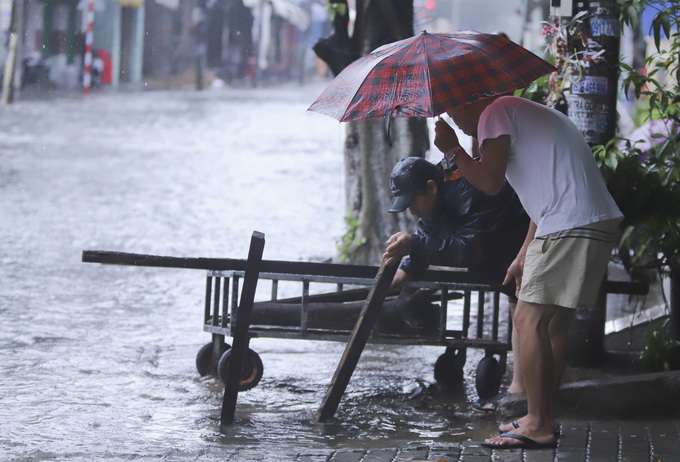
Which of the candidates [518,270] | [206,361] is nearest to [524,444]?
[518,270]

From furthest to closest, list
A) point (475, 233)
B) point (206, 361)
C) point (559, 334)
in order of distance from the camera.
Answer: point (206, 361), point (475, 233), point (559, 334)

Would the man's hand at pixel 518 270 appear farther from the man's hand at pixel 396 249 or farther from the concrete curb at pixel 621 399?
the concrete curb at pixel 621 399

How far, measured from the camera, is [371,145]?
9500 mm

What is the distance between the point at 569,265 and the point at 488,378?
58.3 inches

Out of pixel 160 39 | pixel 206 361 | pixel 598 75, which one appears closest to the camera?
pixel 598 75

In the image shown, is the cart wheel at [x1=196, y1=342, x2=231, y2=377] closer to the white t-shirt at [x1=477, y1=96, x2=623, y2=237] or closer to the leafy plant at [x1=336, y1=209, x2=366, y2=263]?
the white t-shirt at [x1=477, y1=96, x2=623, y2=237]

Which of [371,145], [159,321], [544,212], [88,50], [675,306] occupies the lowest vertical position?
[159,321]

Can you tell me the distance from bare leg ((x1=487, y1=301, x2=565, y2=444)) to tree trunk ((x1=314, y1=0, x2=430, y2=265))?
473 centimetres

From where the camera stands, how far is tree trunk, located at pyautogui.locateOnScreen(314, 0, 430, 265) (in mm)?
8875

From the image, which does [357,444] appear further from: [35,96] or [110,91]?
[110,91]

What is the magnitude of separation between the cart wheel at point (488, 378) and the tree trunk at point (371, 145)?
12.1ft

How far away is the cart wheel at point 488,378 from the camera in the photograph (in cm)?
556

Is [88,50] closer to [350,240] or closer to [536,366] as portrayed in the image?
[350,240]

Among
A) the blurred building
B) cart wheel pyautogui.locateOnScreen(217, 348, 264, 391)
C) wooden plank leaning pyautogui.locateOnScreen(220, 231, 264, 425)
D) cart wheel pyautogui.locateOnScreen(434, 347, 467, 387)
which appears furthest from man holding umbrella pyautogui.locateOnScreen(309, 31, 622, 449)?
the blurred building
